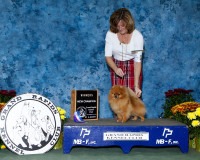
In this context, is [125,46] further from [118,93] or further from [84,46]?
[84,46]

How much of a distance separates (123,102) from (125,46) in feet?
2.51

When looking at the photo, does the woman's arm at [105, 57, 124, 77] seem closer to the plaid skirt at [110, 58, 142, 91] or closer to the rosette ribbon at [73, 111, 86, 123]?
the plaid skirt at [110, 58, 142, 91]

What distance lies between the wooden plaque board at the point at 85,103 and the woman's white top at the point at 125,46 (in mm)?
556

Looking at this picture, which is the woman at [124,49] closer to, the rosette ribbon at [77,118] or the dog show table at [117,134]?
the dog show table at [117,134]

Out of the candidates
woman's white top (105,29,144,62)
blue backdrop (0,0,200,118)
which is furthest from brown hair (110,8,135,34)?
blue backdrop (0,0,200,118)

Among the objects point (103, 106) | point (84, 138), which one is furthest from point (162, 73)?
point (84, 138)

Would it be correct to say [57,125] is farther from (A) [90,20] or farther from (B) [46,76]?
(A) [90,20]

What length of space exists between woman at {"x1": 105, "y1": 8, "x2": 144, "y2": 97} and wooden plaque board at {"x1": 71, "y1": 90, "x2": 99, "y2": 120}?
1.31ft

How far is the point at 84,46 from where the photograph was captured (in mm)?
4078

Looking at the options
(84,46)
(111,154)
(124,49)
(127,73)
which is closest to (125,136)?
(111,154)

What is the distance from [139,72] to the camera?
3084mm

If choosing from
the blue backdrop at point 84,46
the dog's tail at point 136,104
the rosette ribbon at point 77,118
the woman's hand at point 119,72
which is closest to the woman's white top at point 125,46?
the woman's hand at point 119,72

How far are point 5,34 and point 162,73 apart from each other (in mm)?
2465

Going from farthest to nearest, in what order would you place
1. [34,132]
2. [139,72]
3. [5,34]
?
[5,34]
[139,72]
[34,132]
